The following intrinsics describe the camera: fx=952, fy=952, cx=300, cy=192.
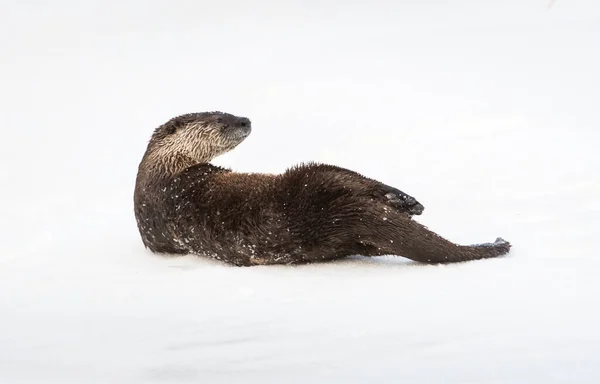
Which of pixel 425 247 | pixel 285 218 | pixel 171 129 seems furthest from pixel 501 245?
pixel 171 129

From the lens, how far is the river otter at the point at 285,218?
196 inches

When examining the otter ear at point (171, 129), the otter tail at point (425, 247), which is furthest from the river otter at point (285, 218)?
the otter ear at point (171, 129)

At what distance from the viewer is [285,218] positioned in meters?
5.06

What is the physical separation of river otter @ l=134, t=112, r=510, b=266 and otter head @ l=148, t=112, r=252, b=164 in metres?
0.17

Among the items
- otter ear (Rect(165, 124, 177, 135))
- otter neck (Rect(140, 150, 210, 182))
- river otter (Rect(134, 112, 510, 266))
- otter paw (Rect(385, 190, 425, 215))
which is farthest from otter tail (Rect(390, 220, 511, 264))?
otter ear (Rect(165, 124, 177, 135))

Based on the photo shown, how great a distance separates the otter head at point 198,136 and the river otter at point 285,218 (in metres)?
0.17

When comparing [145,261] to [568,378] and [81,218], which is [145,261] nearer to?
[81,218]

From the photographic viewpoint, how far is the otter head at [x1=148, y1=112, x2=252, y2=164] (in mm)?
5840

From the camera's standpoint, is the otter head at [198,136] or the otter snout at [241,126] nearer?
the otter head at [198,136]

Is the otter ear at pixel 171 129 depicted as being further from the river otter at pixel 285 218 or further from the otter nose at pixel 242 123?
the otter nose at pixel 242 123

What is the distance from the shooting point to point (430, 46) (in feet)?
40.2

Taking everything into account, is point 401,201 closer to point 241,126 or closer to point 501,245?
point 501,245

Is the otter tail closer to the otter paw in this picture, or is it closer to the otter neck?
the otter paw

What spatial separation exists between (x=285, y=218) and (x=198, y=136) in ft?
3.77
